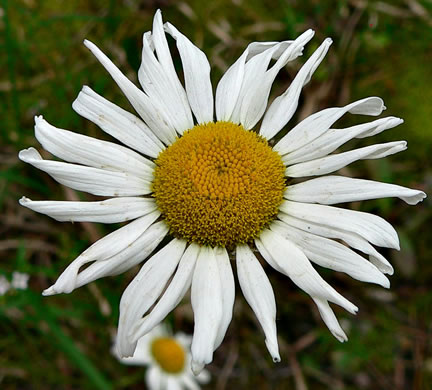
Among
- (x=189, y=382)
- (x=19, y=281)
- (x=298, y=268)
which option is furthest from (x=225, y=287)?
(x=189, y=382)

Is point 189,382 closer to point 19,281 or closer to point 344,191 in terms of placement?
point 19,281

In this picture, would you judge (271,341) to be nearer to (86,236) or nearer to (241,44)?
(86,236)

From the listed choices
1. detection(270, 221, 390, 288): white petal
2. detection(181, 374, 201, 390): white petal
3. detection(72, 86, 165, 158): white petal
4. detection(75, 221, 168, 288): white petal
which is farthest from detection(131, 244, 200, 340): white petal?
detection(181, 374, 201, 390): white petal

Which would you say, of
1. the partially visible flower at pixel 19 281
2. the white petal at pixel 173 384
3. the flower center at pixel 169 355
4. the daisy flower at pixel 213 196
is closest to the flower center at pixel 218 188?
the daisy flower at pixel 213 196

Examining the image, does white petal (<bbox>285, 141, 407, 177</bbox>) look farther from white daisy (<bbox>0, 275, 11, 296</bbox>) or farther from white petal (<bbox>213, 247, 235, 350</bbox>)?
white daisy (<bbox>0, 275, 11, 296</bbox>)

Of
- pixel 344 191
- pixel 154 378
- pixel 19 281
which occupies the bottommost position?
pixel 154 378

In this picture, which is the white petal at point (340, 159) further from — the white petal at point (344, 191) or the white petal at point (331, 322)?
the white petal at point (331, 322)
